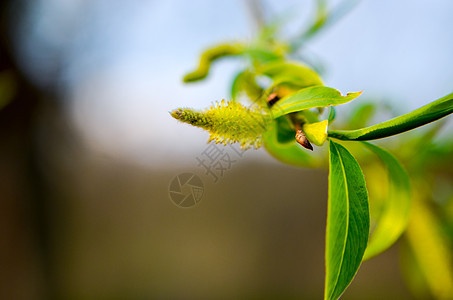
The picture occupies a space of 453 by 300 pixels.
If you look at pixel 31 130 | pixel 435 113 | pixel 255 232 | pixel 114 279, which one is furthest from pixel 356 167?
pixel 114 279

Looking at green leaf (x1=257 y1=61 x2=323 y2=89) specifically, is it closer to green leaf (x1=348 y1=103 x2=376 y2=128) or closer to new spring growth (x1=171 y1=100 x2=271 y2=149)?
new spring growth (x1=171 y1=100 x2=271 y2=149)

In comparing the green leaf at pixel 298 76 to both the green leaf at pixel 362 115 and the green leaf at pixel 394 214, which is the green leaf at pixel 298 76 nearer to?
the green leaf at pixel 394 214

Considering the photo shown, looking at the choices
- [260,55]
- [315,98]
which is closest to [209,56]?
[260,55]

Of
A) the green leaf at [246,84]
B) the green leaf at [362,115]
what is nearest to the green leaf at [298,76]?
the green leaf at [246,84]

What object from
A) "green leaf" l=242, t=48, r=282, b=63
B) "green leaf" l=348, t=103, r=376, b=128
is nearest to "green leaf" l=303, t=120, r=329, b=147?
"green leaf" l=242, t=48, r=282, b=63

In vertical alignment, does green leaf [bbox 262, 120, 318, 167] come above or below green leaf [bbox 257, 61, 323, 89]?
below

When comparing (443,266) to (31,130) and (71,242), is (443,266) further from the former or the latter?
(71,242)
